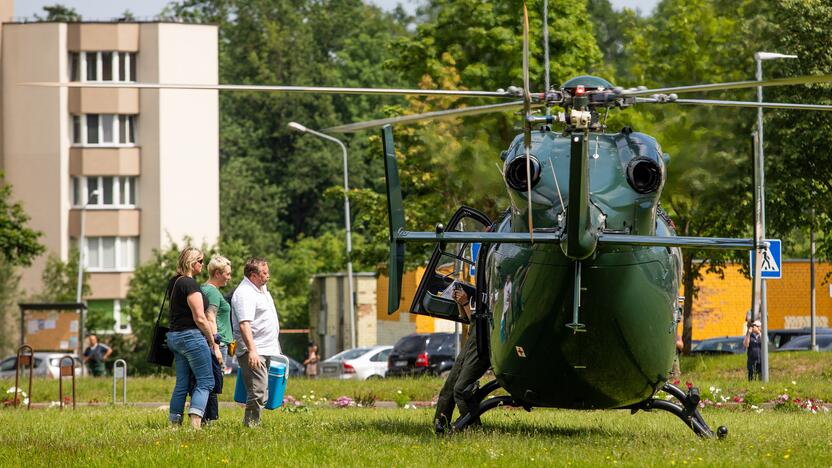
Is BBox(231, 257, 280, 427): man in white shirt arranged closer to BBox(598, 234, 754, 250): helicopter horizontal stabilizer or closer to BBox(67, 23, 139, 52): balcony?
BBox(598, 234, 754, 250): helicopter horizontal stabilizer

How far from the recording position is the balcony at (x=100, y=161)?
217 feet

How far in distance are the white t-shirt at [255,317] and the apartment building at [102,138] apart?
52880mm

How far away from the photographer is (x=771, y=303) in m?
55.0

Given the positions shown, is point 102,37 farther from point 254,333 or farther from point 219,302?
point 254,333

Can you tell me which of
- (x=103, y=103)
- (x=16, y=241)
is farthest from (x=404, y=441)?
(x=103, y=103)

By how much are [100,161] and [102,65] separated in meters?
4.68

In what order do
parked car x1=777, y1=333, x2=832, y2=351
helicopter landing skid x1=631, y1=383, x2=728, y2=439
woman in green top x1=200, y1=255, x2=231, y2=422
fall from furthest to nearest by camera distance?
parked car x1=777, y1=333, x2=832, y2=351 → woman in green top x1=200, y1=255, x2=231, y2=422 → helicopter landing skid x1=631, y1=383, x2=728, y2=439

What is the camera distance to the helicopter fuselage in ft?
36.0

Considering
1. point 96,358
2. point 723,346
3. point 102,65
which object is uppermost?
point 102,65

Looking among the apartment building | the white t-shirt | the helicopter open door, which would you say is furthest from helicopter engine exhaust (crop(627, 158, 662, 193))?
the apartment building

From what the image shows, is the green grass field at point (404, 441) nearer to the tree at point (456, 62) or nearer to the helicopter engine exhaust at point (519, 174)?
the helicopter engine exhaust at point (519, 174)

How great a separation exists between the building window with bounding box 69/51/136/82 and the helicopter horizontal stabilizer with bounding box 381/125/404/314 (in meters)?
56.0

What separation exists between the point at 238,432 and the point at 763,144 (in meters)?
20.8

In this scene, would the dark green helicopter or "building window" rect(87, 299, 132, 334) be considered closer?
the dark green helicopter
